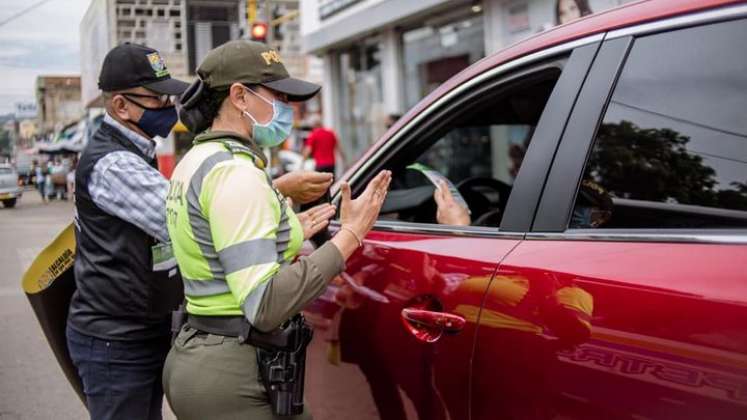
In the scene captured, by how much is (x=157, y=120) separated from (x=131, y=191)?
381mm

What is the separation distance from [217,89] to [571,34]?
0.93m

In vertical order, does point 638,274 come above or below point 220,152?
below

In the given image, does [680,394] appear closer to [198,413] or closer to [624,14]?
[624,14]

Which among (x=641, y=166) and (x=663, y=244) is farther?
(x=641, y=166)

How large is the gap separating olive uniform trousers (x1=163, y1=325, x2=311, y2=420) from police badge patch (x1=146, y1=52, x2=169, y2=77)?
110cm

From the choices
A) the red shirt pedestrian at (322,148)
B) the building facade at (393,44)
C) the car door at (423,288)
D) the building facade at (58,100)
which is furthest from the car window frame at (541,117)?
the red shirt pedestrian at (322,148)

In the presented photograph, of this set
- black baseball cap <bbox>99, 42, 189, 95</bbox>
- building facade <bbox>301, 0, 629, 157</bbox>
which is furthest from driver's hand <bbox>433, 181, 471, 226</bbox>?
building facade <bbox>301, 0, 629, 157</bbox>

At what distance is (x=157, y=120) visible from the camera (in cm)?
267

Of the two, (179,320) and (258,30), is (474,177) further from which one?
(258,30)

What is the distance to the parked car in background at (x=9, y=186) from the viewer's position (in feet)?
12.1

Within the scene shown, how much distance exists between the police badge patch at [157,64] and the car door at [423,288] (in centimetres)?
77

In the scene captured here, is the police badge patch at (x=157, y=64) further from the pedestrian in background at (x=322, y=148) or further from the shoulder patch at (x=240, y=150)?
the pedestrian in background at (x=322, y=148)

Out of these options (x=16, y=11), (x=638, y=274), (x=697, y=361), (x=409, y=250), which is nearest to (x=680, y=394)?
(x=697, y=361)

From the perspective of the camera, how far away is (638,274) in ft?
5.02
